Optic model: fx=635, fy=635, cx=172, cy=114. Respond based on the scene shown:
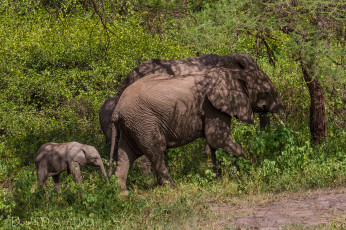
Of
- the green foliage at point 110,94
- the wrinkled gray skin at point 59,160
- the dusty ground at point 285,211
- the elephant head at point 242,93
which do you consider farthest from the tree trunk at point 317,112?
the wrinkled gray skin at point 59,160

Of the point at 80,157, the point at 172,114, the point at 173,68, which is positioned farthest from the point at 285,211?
the point at 173,68

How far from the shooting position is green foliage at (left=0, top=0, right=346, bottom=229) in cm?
740

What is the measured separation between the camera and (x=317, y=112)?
11.3m

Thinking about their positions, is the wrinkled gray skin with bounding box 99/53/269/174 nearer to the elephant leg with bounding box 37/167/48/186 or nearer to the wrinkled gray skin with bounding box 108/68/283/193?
the wrinkled gray skin with bounding box 108/68/283/193

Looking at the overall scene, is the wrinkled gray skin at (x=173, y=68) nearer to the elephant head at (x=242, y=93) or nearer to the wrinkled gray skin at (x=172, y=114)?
the elephant head at (x=242, y=93)

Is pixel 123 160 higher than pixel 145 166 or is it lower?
higher

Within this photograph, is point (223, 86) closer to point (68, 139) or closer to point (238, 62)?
point (238, 62)

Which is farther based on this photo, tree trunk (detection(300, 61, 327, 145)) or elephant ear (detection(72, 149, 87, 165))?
tree trunk (detection(300, 61, 327, 145))

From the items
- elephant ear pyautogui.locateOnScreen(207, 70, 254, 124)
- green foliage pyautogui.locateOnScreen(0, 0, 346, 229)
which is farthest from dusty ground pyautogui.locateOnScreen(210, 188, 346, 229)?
elephant ear pyautogui.locateOnScreen(207, 70, 254, 124)

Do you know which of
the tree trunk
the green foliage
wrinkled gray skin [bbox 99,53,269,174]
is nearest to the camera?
the green foliage

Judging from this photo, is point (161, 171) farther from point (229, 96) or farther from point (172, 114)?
point (229, 96)

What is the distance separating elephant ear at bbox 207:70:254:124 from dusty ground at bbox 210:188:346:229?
175cm

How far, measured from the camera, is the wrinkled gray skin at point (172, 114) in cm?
915

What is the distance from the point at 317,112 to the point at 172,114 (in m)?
3.29
